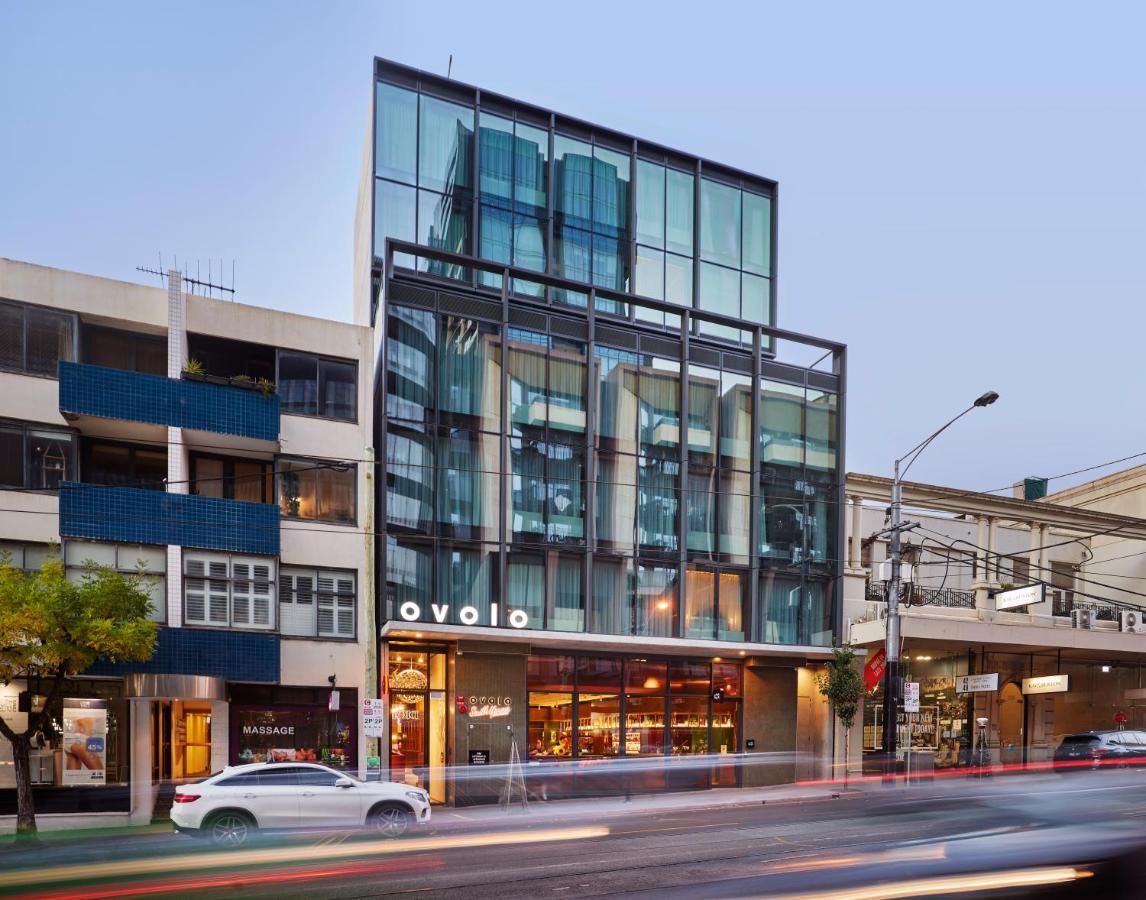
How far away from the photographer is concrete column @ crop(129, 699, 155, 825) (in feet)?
76.7

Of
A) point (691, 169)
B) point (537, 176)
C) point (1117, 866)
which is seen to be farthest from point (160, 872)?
point (691, 169)

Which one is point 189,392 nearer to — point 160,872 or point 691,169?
point 160,872

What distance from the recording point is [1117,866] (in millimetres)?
4836

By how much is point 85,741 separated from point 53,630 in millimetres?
5705

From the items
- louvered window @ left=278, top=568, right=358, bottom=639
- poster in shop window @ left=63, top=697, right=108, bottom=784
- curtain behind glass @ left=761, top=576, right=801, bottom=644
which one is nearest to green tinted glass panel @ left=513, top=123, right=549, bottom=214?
Answer: louvered window @ left=278, top=568, right=358, bottom=639

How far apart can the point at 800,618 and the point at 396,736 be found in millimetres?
13385

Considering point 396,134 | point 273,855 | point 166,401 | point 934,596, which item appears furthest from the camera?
point 934,596

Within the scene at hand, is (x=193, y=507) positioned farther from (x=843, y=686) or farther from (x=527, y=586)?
(x=843, y=686)

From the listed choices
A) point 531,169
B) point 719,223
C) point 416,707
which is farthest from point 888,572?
point 531,169

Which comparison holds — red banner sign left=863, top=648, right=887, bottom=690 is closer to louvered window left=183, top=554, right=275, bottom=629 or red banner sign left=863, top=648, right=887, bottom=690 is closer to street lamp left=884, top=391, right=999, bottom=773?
street lamp left=884, top=391, right=999, bottom=773

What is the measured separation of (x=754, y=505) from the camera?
3231 centimetres

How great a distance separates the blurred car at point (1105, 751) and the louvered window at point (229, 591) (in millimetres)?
21051

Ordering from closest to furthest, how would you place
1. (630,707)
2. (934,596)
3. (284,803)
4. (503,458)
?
(284,803) → (503,458) → (630,707) → (934,596)

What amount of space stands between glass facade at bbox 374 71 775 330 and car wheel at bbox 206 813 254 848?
18.1m
